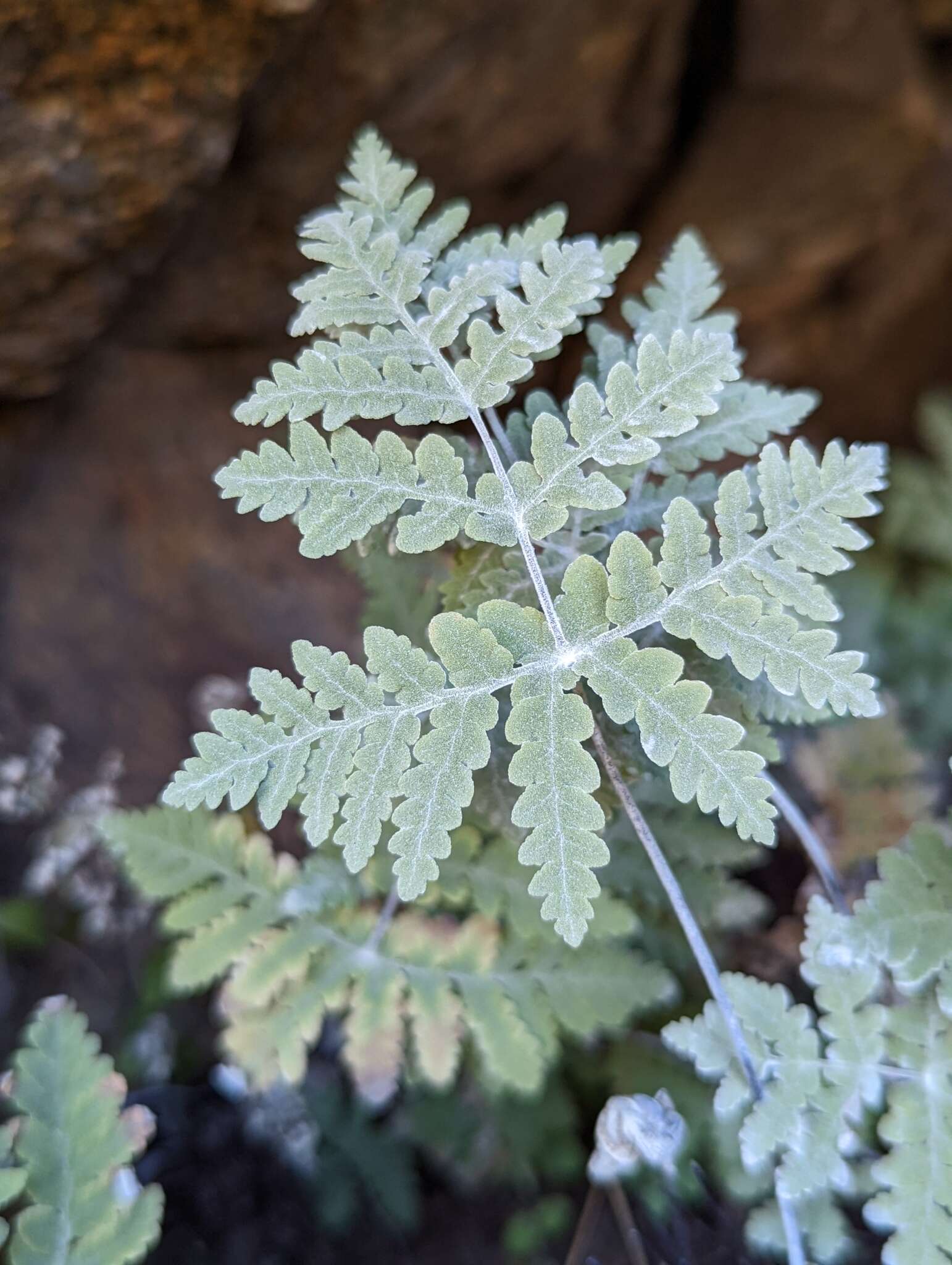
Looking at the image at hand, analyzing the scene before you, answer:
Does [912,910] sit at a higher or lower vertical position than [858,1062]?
higher

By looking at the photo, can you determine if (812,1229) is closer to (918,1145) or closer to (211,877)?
(918,1145)

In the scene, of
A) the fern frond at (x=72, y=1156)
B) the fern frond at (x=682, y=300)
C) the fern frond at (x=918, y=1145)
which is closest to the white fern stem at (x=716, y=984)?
the fern frond at (x=918, y=1145)

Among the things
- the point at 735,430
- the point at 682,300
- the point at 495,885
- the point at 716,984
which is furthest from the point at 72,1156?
the point at 682,300

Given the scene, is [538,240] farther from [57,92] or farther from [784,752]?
[784,752]

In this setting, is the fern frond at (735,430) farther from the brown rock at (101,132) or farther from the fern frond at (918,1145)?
the brown rock at (101,132)

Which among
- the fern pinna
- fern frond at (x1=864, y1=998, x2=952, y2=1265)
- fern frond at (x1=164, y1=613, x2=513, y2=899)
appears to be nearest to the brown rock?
the fern pinna

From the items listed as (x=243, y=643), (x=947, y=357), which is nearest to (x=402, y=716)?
(x=243, y=643)

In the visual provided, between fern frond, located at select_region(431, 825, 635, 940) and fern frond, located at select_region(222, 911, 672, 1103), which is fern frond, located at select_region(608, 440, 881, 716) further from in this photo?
fern frond, located at select_region(222, 911, 672, 1103)

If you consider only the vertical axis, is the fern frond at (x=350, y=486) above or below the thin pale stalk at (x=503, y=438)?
above
